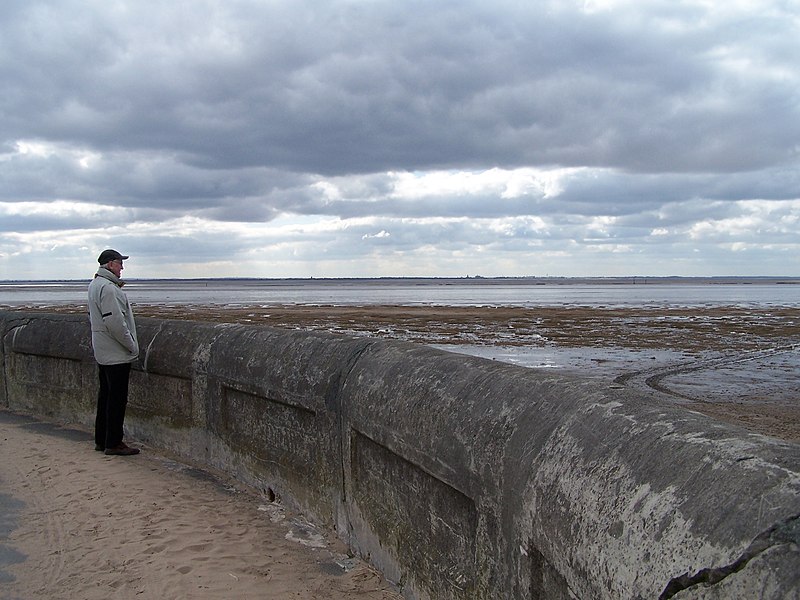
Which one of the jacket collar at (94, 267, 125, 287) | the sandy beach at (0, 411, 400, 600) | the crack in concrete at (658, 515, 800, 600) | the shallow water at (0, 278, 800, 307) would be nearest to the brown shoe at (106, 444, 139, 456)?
the sandy beach at (0, 411, 400, 600)

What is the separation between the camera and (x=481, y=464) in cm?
266

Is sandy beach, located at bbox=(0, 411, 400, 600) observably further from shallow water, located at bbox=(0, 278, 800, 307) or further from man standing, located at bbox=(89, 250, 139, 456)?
shallow water, located at bbox=(0, 278, 800, 307)

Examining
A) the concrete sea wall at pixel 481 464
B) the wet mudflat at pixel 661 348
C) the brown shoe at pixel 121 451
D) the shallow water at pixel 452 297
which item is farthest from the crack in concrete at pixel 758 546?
the shallow water at pixel 452 297

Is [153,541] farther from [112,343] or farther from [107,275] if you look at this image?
[107,275]

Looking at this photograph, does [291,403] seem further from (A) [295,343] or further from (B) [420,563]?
(B) [420,563]

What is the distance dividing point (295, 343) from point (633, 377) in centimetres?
1008

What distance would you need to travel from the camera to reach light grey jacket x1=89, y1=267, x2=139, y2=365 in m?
5.71

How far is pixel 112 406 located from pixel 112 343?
1.62 feet

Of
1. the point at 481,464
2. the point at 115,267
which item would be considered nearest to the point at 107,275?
the point at 115,267

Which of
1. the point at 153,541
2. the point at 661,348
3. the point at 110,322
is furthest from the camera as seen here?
the point at 661,348

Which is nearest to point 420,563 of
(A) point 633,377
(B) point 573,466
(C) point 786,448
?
(B) point 573,466

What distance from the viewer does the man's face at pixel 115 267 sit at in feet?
19.4

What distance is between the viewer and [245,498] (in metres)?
4.88

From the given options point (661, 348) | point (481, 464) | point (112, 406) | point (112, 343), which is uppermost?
point (112, 343)
